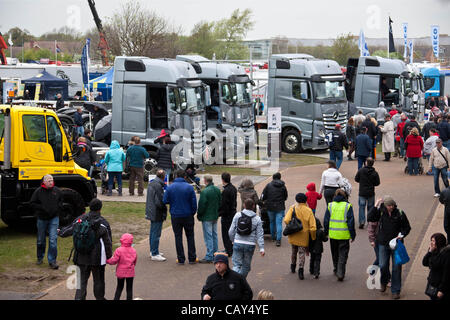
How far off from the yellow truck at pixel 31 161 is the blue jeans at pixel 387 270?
6.45 m

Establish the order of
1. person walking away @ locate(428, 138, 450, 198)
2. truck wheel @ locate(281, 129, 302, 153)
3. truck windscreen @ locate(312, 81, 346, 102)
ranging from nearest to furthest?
person walking away @ locate(428, 138, 450, 198) < truck windscreen @ locate(312, 81, 346, 102) < truck wheel @ locate(281, 129, 302, 153)

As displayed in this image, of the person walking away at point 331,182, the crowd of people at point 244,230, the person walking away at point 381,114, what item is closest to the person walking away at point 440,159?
the crowd of people at point 244,230

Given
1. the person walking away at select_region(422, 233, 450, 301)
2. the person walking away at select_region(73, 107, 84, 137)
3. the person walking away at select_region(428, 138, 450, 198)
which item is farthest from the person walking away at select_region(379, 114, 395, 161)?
the person walking away at select_region(422, 233, 450, 301)

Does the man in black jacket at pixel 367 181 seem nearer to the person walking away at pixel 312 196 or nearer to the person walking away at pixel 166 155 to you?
the person walking away at pixel 312 196

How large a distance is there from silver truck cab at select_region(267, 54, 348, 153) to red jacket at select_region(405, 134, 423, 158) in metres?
6.39

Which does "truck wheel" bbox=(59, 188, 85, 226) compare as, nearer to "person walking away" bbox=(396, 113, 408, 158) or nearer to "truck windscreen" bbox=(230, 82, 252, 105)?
Result: "truck windscreen" bbox=(230, 82, 252, 105)

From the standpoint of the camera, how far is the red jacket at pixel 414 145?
22312mm

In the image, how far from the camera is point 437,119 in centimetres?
2659

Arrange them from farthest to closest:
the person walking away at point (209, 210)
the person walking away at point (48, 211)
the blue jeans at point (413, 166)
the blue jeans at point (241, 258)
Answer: the blue jeans at point (413, 166)
the person walking away at point (209, 210)
the person walking away at point (48, 211)
the blue jeans at point (241, 258)

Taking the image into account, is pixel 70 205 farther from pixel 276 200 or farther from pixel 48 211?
pixel 276 200

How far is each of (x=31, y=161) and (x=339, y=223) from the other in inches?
259

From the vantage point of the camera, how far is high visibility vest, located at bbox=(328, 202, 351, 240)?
11.5m
